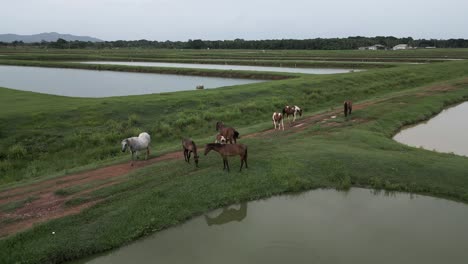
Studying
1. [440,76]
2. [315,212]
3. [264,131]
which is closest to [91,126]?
[264,131]

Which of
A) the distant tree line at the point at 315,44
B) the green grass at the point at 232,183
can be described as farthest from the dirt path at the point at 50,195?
the distant tree line at the point at 315,44

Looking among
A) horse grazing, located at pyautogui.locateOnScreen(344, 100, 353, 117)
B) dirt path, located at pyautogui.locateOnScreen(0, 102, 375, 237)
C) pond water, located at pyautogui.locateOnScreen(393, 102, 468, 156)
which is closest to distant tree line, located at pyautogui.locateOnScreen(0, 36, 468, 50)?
pond water, located at pyautogui.locateOnScreen(393, 102, 468, 156)

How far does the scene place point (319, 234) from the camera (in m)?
9.92

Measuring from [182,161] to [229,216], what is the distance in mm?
4592

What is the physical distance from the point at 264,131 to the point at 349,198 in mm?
9298

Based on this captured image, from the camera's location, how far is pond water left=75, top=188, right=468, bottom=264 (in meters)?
9.00

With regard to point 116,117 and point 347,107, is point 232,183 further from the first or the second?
point 116,117

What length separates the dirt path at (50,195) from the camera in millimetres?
11094

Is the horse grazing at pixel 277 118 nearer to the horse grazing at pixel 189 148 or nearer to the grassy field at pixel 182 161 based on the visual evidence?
the grassy field at pixel 182 161

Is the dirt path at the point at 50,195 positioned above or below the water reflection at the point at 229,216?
above

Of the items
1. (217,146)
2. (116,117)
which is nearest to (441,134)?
(217,146)

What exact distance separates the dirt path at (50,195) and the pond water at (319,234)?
2.77 m

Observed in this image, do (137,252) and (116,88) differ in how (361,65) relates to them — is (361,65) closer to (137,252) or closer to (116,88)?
(116,88)

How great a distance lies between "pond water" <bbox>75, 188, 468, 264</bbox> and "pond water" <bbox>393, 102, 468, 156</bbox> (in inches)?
304
